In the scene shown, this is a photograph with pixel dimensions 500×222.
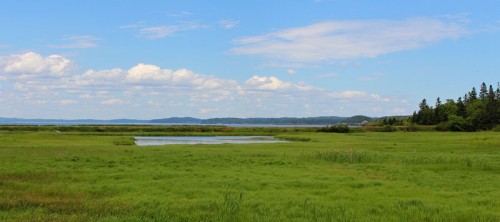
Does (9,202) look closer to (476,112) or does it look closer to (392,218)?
(392,218)

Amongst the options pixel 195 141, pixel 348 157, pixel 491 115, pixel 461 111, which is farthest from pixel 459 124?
pixel 348 157

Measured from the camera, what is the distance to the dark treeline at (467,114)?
131 meters

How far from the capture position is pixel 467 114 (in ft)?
463

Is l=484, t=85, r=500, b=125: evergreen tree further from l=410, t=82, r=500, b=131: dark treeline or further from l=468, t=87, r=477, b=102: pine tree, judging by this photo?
l=468, t=87, r=477, b=102: pine tree

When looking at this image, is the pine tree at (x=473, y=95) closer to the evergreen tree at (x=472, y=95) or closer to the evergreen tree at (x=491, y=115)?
the evergreen tree at (x=472, y=95)

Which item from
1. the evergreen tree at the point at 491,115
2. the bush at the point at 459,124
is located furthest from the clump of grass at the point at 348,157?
the evergreen tree at the point at 491,115

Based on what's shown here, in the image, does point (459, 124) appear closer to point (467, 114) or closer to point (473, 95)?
point (467, 114)

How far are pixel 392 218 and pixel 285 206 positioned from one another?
11.1 feet

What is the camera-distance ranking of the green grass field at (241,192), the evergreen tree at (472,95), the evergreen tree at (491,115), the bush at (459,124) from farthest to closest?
1. the evergreen tree at (472,95)
2. the evergreen tree at (491,115)
3. the bush at (459,124)
4. the green grass field at (241,192)

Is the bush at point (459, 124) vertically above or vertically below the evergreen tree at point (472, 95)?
below

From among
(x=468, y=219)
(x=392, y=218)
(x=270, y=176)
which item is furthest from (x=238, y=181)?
(x=468, y=219)

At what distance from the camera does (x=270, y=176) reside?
22.7 metres

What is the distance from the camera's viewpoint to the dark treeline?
13062cm

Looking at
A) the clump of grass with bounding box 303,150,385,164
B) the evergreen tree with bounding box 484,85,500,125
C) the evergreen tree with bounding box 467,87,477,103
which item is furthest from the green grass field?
the evergreen tree with bounding box 467,87,477,103
